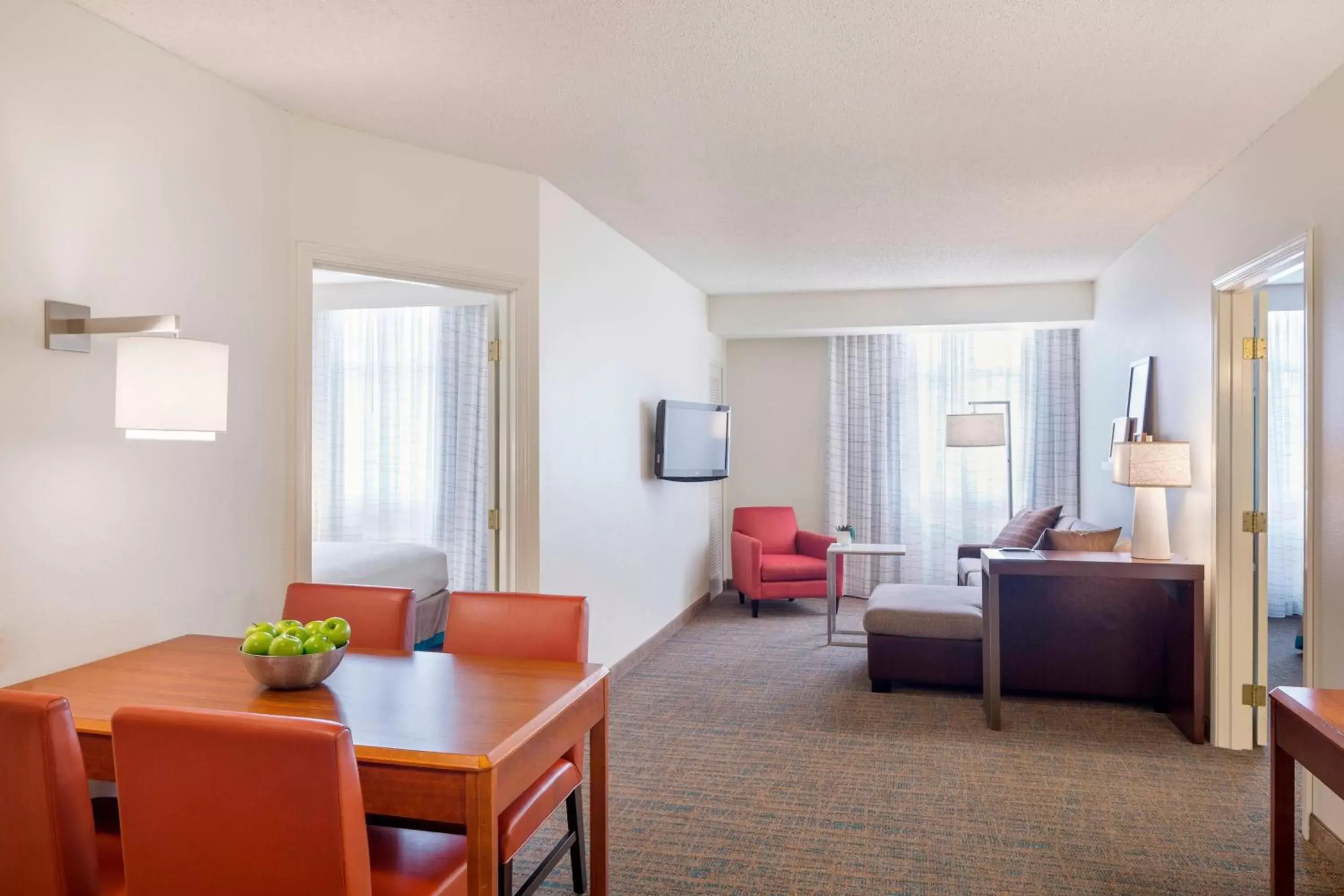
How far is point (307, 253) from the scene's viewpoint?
3301 millimetres

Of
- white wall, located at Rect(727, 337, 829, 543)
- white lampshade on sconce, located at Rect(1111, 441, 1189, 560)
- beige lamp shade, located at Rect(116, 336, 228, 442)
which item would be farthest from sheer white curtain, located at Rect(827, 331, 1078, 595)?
beige lamp shade, located at Rect(116, 336, 228, 442)

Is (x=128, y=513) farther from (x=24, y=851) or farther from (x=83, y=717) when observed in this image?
(x=24, y=851)

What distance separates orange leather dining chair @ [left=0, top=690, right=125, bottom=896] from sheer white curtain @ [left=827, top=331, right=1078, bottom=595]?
671cm

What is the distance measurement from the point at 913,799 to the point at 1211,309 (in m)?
2.56

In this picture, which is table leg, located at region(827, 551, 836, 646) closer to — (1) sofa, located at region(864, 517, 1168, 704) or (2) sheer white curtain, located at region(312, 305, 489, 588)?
(1) sofa, located at region(864, 517, 1168, 704)

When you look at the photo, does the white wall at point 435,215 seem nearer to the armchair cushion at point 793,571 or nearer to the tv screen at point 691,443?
the tv screen at point 691,443

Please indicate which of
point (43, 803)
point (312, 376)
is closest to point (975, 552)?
point (312, 376)

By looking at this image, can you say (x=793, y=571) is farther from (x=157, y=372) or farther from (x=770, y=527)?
(x=157, y=372)

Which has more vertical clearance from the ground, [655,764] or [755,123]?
[755,123]

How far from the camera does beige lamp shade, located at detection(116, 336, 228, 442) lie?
7.36 feet

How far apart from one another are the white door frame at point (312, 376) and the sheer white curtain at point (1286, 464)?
19.7ft

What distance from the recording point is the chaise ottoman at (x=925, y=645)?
15.7ft

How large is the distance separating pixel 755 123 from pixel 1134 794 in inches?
116

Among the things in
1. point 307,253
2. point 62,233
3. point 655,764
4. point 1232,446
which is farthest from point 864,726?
point 62,233
